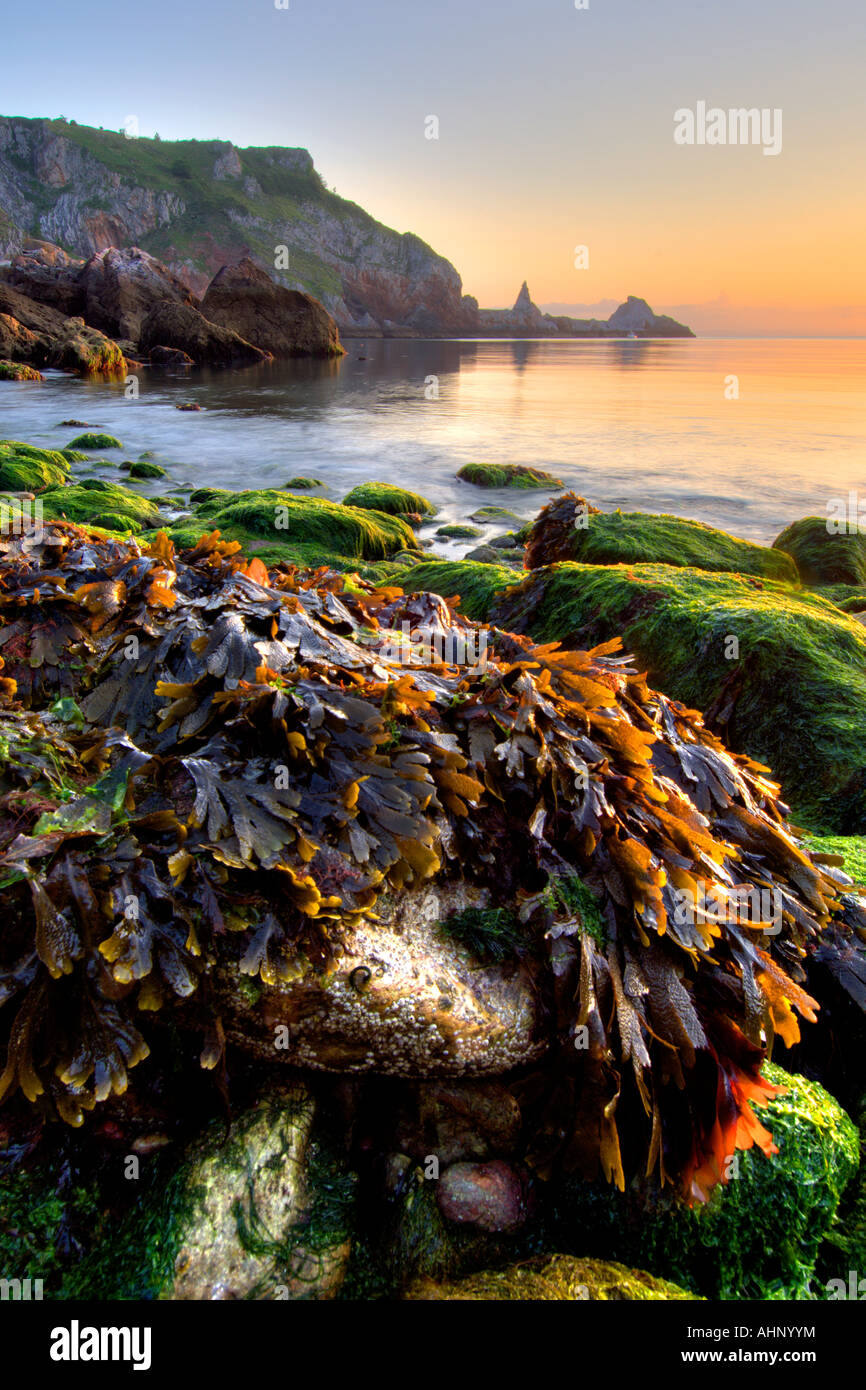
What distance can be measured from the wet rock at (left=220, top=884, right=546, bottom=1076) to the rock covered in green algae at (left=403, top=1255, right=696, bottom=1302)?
0.45 metres

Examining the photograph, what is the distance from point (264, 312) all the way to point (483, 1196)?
59.5m

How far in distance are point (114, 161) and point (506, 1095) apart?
14445 centimetres

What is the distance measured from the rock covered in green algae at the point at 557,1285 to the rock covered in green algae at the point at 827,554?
8.89m

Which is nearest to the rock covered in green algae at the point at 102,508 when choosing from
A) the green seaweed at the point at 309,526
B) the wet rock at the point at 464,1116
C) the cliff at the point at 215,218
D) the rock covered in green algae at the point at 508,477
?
the green seaweed at the point at 309,526

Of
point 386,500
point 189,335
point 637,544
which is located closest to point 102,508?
point 386,500

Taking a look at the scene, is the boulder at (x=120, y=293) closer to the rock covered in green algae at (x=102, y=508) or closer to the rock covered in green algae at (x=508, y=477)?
the rock covered in green algae at (x=508, y=477)

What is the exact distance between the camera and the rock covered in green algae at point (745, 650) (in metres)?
3.84

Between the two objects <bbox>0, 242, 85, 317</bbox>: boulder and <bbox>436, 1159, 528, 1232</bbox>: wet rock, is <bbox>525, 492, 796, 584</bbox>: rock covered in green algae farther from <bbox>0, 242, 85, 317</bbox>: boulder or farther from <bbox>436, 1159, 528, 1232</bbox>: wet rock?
<bbox>0, 242, 85, 317</bbox>: boulder

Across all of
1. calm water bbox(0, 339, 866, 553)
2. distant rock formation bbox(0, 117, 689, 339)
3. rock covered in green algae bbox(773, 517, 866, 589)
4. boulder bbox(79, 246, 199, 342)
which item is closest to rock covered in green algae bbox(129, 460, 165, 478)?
calm water bbox(0, 339, 866, 553)

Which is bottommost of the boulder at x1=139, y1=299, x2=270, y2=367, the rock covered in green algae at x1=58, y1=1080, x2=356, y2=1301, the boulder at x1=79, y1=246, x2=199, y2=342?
the rock covered in green algae at x1=58, y1=1080, x2=356, y2=1301

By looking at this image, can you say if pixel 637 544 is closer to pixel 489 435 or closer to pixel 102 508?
pixel 102 508

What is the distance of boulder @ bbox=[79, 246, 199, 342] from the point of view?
45125mm

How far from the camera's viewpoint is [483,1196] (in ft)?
6.28
